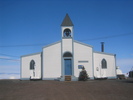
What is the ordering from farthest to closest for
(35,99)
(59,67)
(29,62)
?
(29,62)
(59,67)
(35,99)

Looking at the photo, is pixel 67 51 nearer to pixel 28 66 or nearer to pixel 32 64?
pixel 32 64

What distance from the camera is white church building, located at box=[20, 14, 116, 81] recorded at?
999 inches

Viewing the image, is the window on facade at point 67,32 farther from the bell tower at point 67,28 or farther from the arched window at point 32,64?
the arched window at point 32,64

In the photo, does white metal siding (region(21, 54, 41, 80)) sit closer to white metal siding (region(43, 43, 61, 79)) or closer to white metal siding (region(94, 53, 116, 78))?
white metal siding (region(43, 43, 61, 79))

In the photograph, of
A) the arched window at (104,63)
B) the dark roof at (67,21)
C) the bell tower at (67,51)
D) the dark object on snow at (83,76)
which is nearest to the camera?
the dark object on snow at (83,76)

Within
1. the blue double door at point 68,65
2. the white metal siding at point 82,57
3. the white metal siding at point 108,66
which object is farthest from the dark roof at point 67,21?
the white metal siding at point 108,66

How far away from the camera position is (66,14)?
2773cm

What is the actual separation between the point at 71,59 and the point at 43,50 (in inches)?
162

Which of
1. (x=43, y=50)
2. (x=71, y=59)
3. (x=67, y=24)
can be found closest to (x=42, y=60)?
(x=43, y=50)

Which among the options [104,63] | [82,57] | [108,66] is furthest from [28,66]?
[108,66]

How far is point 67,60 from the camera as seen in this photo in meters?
25.5

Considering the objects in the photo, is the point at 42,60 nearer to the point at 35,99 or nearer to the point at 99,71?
the point at 99,71

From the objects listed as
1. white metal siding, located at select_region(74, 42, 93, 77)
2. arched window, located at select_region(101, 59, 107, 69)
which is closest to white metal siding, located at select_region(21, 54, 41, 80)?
white metal siding, located at select_region(74, 42, 93, 77)

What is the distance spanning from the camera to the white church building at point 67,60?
25375mm
